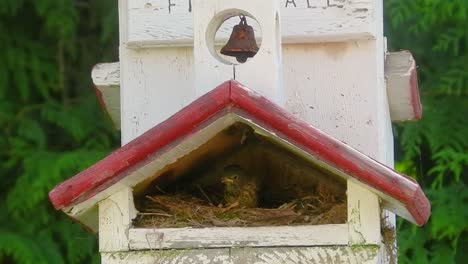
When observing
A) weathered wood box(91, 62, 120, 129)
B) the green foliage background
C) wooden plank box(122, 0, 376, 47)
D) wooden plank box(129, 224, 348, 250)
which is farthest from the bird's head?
the green foliage background

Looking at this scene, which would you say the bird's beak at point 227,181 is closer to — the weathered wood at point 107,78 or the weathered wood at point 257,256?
the weathered wood at point 257,256

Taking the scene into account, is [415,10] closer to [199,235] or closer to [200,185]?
[200,185]

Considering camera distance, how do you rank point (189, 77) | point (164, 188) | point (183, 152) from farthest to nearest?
point (189, 77) → point (164, 188) → point (183, 152)

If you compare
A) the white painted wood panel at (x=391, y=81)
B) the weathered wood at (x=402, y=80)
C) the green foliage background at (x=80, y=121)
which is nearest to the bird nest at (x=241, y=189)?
the white painted wood panel at (x=391, y=81)

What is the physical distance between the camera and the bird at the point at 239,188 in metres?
2.79

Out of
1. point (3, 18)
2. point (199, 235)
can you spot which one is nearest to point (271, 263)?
point (199, 235)

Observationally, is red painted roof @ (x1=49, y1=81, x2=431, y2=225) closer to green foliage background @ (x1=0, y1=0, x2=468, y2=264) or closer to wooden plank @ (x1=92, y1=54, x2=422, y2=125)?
wooden plank @ (x1=92, y1=54, x2=422, y2=125)

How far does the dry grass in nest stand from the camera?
266cm

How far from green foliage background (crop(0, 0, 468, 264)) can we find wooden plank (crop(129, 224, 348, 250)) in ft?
5.19

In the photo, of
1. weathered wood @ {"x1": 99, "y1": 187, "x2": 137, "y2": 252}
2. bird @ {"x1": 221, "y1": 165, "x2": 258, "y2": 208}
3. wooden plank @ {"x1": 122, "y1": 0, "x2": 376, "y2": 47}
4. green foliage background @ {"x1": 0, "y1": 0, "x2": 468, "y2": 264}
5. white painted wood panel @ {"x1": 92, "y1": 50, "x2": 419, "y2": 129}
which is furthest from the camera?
green foliage background @ {"x1": 0, "y1": 0, "x2": 468, "y2": 264}

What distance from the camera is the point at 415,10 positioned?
4.20 metres

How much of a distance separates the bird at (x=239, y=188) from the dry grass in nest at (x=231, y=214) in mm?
43

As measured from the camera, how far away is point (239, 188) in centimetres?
278

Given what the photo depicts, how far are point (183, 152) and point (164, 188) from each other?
8.2 inches
